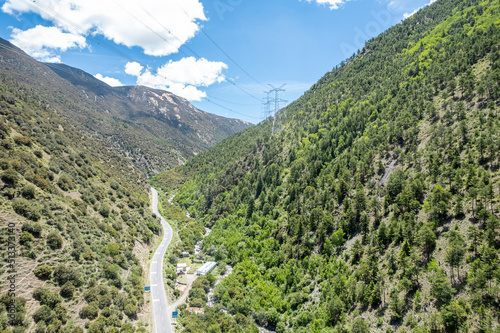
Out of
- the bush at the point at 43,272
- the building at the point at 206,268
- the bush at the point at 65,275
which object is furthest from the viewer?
the building at the point at 206,268

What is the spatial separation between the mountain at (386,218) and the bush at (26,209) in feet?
132

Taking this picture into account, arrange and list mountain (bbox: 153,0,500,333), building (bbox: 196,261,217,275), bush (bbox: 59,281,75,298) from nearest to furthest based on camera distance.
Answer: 1. mountain (bbox: 153,0,500,333)
2. bush (bbox: 59,281,75,298)
3. building (bbox: 196,261,217,275)

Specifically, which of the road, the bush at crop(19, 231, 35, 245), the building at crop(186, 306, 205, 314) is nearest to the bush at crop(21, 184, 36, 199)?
the bush at crop(19, 231, 35, 245)

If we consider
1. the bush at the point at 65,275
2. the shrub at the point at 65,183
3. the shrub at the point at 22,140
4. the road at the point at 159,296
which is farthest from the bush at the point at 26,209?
the road at the point at 159,296

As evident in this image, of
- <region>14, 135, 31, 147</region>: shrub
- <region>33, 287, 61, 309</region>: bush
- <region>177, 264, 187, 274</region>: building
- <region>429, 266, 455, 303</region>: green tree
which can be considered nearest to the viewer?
<region>429, 266, 455, 303</region>: green tree

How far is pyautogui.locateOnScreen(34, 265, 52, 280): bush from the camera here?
43.6 meters

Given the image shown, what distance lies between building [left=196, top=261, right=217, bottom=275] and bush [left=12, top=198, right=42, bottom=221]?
51899 millimetres

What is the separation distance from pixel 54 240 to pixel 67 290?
35.9 feet

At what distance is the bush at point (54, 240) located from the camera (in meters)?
49.1

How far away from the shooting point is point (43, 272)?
44.0 meters

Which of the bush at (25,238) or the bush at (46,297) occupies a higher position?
the bush at (25,238)

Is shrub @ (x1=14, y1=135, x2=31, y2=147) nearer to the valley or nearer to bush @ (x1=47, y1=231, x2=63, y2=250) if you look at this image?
the valley

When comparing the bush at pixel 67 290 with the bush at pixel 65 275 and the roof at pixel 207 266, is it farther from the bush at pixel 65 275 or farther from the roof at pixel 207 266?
the roof at pixel 207 266

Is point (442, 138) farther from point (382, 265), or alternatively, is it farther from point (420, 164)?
point (382, 265)
